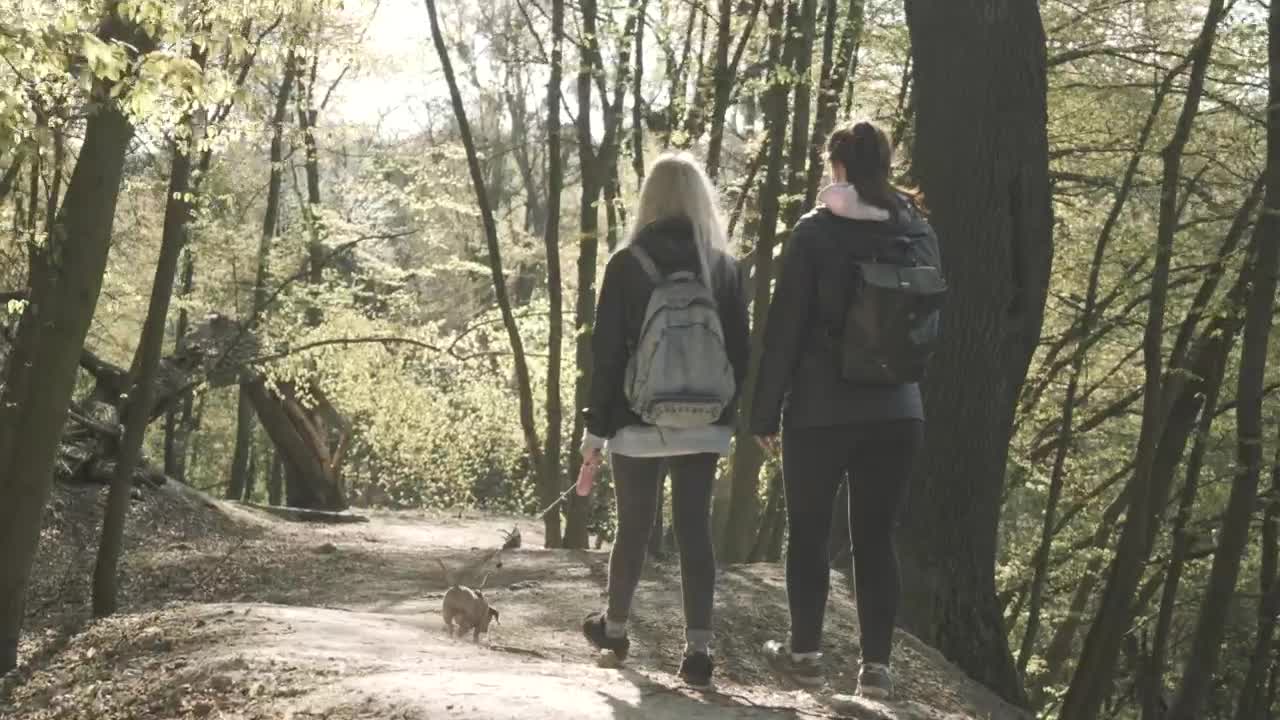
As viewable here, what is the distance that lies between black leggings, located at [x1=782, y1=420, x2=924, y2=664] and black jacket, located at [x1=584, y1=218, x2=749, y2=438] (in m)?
0.35

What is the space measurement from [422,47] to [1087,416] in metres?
8.27

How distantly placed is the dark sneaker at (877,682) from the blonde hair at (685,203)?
152 cm

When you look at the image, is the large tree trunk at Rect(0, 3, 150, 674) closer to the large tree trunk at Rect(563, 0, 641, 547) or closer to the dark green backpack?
the dark green backpack

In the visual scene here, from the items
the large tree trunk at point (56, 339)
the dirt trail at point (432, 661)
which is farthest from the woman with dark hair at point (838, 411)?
the large tree trunk at point (56, 339)

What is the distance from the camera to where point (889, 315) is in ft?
15.5

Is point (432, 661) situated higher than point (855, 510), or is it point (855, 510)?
point (855, 510)

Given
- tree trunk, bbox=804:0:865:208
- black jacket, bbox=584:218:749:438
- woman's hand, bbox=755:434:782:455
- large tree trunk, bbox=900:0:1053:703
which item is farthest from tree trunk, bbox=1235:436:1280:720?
black jacket, bbox=584:218:749:438

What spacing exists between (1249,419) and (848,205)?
428 centimetres

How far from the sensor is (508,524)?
2150cm

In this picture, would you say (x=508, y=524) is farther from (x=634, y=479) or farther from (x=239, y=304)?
(x=634, y=479)

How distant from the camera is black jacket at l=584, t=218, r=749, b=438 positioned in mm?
4891

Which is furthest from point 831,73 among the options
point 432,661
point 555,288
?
point 432,661

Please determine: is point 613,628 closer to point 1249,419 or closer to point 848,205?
point 848,205

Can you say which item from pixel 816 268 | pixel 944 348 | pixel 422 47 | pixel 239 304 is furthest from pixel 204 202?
pixel 239 304
